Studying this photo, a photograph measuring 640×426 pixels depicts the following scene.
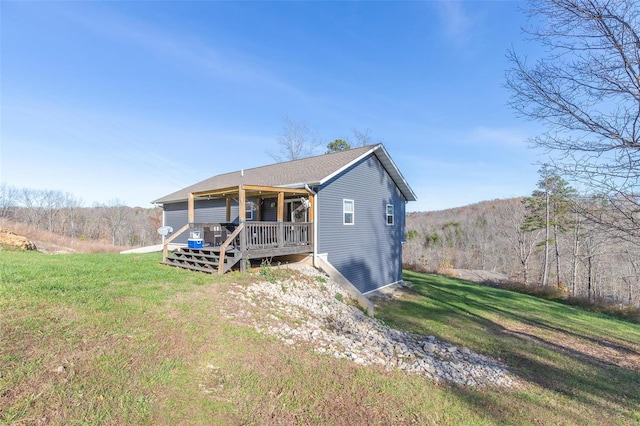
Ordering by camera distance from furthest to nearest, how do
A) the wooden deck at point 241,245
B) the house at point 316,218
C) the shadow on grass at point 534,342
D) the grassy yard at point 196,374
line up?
the house at point 316,218, the wooden deck at point 241,245, the shadow on grass at point 534,342, the grassy yard at point 196,374

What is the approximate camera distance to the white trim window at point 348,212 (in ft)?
38.6

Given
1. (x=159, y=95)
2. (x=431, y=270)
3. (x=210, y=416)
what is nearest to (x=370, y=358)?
(x=210, y=416)

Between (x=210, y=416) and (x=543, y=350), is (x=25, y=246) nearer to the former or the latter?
(x=210, y=416)

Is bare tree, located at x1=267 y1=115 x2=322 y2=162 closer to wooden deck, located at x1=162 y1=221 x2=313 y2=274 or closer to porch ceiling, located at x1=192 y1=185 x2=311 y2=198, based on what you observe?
porch ceiling, located at x1=192 y1=185 x2=311 y2=198

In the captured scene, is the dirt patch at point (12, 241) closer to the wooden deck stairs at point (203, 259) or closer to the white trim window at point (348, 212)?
the wooden deck stairs at point (203, 259)

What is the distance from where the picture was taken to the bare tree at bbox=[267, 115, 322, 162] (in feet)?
90.6

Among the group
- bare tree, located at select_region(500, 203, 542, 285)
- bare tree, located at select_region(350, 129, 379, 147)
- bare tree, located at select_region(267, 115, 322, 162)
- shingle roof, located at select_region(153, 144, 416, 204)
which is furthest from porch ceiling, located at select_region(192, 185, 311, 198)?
bare tree, located at select_region(500, 203, 542, 285)

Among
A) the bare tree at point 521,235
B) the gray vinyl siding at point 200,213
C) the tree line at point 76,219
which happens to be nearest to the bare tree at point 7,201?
the tree line at point 76,219

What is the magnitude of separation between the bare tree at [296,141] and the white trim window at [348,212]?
16692 millimetres

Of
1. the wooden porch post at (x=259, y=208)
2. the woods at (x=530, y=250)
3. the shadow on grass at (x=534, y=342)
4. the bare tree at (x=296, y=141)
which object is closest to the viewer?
the shadow on grass at (x=534, y=342)

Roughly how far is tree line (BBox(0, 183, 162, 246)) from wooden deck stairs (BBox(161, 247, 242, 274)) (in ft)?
111

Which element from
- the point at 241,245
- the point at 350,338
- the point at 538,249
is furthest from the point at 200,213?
the point at 538,249

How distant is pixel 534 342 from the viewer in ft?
26.0

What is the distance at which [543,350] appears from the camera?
287 inches
